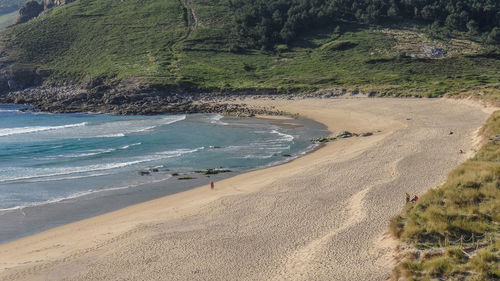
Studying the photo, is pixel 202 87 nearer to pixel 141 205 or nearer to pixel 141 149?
pixel 141 149

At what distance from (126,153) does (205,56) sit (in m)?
61.8

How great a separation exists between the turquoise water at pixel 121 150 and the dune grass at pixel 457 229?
15.8m

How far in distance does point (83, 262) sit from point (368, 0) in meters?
114

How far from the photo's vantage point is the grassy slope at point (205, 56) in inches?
3051

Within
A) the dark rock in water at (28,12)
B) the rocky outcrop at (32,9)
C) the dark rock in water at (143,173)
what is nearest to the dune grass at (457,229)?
the dark rock in water at (143,173)

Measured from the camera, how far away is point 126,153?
3834cm

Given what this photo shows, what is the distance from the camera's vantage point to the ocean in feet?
91.1

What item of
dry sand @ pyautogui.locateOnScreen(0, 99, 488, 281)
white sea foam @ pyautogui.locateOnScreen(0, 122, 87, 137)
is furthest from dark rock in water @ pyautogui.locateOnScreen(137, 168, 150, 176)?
white sea foam @ pyautogui.locateOnScreen(0, 122, 87, 137)

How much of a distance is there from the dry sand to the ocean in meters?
3.15

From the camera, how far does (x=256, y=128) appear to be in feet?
164

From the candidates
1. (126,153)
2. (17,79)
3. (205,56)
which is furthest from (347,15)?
(126,153)

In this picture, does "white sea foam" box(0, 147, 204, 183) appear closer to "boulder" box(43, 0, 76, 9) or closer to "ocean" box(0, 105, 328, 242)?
"ocean" box(0, 105, 328, 242)

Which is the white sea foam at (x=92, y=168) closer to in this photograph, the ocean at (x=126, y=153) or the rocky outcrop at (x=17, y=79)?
the ocean at (x=126, y=153)

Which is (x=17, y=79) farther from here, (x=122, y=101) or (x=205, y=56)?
(x=205, y=56)
